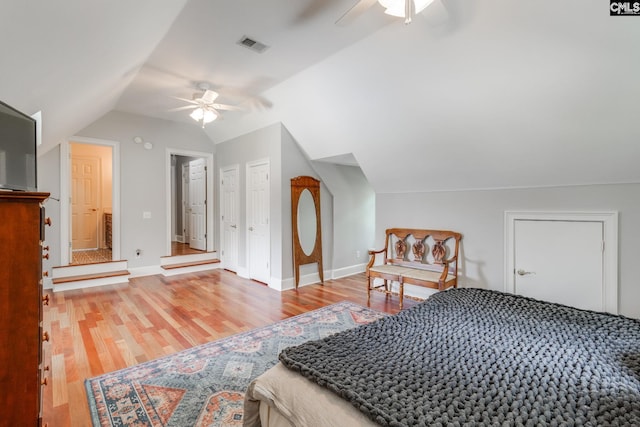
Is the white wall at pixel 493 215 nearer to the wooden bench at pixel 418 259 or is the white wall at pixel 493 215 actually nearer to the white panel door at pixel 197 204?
the wooden bench at pixel 418 259

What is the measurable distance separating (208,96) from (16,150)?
8.20 ft

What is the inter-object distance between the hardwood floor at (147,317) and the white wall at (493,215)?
3.27 ft

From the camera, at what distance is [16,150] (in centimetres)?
141

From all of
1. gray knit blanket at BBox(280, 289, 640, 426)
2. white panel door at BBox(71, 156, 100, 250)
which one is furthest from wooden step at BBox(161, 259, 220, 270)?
gray knit blanket at BBox(280, 289, 640, 426)

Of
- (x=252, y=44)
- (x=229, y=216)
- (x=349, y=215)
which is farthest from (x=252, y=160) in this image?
(x=252, y=44)

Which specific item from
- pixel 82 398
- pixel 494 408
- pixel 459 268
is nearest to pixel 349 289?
pixel 459 268

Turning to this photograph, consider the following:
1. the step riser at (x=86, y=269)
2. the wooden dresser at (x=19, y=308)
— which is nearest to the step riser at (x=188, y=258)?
the step riser at (x=86, y=269)

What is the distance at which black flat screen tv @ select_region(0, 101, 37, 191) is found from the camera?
1.28 meters

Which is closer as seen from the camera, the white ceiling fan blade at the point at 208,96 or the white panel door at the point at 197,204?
the white ceiling fan blade at the point at 208,96

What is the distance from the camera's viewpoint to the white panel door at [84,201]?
6434mm

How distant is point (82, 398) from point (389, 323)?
203 centimetres

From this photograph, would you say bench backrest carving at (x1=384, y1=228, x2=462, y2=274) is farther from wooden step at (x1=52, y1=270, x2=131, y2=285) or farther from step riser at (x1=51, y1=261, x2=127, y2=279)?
step riser at (x1=51, y1=261, x2=127, y2=279)

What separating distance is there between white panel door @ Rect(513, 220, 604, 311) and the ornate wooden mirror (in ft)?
8.85

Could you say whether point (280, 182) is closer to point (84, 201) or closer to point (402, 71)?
point (402, 71)
